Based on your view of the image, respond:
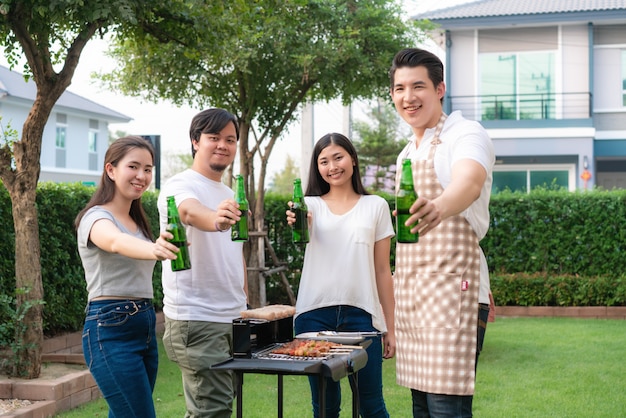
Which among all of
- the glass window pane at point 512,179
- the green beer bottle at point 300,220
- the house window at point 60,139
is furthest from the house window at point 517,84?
the house window at point 60,139

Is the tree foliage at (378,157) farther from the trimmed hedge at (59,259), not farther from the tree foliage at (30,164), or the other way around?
the tree foliage at (30,164)

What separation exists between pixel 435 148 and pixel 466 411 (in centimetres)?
105

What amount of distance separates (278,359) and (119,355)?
2.48ft

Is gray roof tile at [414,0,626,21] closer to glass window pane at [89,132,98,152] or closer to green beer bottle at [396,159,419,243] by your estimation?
green beer bottle at [396,159,419,243]

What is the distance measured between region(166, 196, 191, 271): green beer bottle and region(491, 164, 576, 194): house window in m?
18.9

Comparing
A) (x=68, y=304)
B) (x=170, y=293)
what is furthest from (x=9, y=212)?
(x=170, y=293)

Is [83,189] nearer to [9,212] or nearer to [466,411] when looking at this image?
[9,212]

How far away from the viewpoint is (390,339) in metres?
4.41

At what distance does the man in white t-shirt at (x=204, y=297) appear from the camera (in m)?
3.79

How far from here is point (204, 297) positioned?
151 inches

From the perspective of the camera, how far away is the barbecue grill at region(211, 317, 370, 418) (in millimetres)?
3039

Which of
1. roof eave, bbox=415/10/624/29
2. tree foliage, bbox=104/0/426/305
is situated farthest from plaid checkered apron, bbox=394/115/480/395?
roof eave, bbox=415/10/624/29

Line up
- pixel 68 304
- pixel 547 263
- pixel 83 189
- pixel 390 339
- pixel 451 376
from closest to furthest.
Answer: pixel 451 376 < pixel 390 339 < pixel 68 304 < pixel 83 189 < pixel 547 263

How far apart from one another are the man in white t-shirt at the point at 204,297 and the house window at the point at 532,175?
18.4m
